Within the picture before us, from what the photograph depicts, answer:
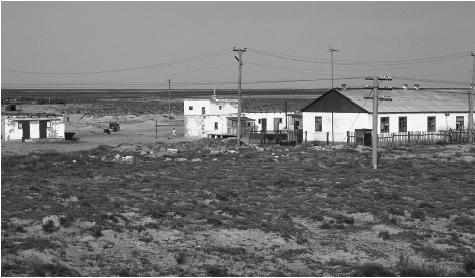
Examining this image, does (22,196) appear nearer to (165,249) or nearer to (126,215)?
(126,215)

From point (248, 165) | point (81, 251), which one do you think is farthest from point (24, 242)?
point (248, 165)

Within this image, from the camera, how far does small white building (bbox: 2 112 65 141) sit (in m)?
54.9

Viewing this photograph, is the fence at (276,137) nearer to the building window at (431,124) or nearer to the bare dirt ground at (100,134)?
the bare dirt ground at (100,134)

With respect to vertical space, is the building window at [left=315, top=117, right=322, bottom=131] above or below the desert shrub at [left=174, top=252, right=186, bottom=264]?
above

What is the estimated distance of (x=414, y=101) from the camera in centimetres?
5125

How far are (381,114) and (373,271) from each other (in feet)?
113

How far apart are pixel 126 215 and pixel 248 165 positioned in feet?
48.7

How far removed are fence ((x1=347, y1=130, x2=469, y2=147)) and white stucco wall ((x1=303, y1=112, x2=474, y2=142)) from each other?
0.61 meters

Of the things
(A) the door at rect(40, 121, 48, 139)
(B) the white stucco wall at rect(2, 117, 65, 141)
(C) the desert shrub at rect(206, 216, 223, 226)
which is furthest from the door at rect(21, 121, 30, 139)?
(C) the desert shrub at rect(206, 216, 223, 226)

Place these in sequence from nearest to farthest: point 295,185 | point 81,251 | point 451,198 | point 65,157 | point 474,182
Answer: point 81,251 → point 451,198 → point 295,185 → point 474,182 → point 65,157

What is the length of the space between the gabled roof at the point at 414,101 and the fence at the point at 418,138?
1776 mm

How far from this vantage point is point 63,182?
84.1 ft

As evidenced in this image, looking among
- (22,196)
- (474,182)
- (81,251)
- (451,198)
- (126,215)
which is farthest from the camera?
(474,182)

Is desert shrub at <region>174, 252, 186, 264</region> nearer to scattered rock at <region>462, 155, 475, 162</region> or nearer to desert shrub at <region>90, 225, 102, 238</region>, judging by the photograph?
desert shrub at <region>90, 225, 102, 238</region>
